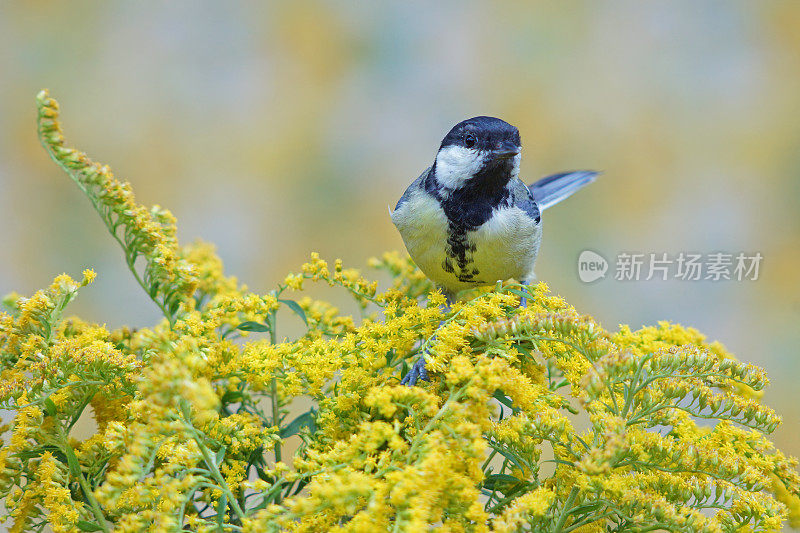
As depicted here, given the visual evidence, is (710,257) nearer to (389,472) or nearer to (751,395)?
(751,395)

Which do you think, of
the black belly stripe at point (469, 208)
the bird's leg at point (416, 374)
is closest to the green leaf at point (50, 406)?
the bird's leg at point (416, 374)

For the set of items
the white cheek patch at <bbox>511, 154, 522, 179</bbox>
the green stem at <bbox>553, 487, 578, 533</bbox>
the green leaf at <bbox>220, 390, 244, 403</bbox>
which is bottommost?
the green stem at <bbox>553, 487, 578, 533</bbox>

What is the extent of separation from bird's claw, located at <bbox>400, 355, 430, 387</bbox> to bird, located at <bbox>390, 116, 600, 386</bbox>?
26 centimetres

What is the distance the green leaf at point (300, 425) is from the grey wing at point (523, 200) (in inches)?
19.9

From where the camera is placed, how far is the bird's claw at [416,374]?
2.57 feet

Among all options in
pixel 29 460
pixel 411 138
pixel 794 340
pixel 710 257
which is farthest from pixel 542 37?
pixel 29 460

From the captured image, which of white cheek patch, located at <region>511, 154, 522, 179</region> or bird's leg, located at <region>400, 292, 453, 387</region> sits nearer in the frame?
bird's leg, located at <region>400, 292, 453, 387</region>

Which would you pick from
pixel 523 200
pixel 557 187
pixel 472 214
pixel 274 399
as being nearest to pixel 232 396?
pixel 274 399

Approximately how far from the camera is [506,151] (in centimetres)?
100

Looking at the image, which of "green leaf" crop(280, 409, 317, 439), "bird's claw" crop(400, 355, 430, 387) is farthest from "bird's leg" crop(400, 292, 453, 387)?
"green leaf" crop(280, 409, 317, 439)

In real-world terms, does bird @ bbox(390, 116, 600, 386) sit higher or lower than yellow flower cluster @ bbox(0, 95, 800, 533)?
higher

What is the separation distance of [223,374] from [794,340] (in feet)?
5.92

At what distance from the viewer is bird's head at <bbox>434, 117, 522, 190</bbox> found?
1016mm

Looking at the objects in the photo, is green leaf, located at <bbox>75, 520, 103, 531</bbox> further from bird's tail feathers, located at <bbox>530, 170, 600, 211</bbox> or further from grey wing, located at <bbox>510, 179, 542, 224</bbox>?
bird's tail feathers, located at <bbox>530, 170, 600, 211</bbox>
